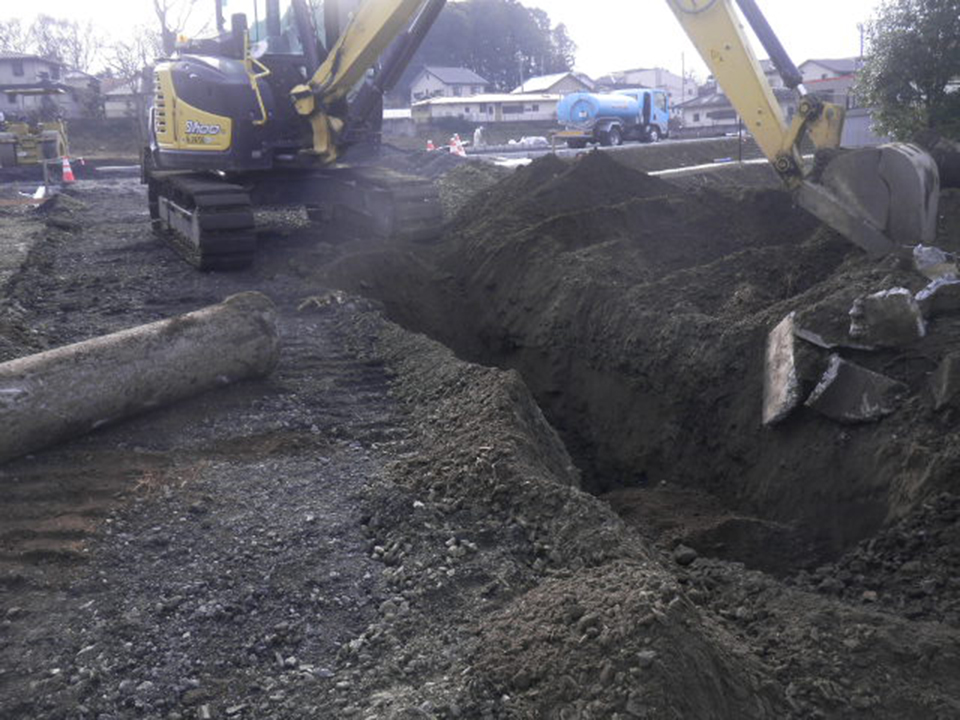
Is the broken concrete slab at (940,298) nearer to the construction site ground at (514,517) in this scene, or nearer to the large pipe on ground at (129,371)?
the construction site ground at (514,517)

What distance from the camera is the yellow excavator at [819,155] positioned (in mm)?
7133

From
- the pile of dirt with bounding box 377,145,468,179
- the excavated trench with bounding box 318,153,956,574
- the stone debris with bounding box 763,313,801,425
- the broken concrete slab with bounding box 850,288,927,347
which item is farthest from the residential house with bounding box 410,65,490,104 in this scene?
the broken concrete slab with bounding box 850,288,927,347

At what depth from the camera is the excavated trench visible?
5.35 meters

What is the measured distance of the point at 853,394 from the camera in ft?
18.0

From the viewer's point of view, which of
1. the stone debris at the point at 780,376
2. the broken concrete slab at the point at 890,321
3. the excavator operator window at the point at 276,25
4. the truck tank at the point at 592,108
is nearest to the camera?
the broken concrete slab at the point at 890,321

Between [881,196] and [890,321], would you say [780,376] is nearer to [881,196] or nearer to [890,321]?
[890,321]

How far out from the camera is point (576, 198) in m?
11.0

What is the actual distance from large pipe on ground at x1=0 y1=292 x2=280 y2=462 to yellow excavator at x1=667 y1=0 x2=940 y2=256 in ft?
13.7

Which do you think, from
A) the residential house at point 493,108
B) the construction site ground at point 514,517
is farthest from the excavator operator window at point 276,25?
the residential house at point 493,108

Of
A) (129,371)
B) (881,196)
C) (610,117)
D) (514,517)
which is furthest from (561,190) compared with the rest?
(610,117)

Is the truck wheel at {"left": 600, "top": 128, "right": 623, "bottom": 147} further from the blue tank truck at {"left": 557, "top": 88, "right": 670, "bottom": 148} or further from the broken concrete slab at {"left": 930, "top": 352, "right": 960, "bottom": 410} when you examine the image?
the broken concrete slab at {"left": 930, "top": 352, "right": 960, "bottom": 410}

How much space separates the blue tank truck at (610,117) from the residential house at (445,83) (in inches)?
1173

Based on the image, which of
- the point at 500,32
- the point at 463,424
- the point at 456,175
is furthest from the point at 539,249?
the point at 500,32

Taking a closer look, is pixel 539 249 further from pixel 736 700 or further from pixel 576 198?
pixel 736 700
